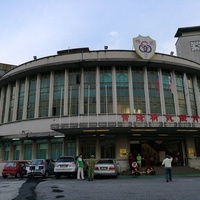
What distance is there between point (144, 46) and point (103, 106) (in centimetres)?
909

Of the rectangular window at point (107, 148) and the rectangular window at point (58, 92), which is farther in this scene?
the rectangular window at point (58, 92)

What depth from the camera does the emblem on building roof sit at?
26656mm

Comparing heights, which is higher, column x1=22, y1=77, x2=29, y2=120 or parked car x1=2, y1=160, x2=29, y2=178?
column x1=22, y1=77, x2=29, y2=120

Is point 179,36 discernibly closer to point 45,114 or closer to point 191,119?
point 191,119

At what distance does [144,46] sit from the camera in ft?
89.2

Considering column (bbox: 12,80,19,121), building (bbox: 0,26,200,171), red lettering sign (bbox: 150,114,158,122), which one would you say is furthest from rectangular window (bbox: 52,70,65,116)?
red lettering sign (bbox: 150,114,158,122)

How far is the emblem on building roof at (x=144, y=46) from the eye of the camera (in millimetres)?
26656

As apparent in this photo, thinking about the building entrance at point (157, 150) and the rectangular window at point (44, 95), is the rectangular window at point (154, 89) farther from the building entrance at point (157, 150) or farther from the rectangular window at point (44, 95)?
the rectangular window at point (44, 95)

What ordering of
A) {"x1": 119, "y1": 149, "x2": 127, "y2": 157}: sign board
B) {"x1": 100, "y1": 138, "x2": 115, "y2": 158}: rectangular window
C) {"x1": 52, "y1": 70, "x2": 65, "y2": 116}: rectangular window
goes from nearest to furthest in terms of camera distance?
1. {"x1": 119, "y1": 149, "x2": 127, "y2": 157}: sign board
2. {"x1": 100, "y1": 138, "x2": 115, "y2": 158}: rectangular window
3. {"x1": 52, "y1": 70, "x2": 65, "y2": 116}: rectangular window

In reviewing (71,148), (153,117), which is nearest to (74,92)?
(71,148)

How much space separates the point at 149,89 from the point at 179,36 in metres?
29.5

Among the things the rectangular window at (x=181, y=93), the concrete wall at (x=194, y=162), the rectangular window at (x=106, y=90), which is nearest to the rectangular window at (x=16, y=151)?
the rectangular window at (x=106, y=90)

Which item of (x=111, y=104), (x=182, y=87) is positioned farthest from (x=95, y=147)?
(x=182, y=87)

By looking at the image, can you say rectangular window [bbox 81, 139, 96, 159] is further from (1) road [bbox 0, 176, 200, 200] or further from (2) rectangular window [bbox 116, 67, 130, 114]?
(1) road [bbox 0, 176, 200, 200]
